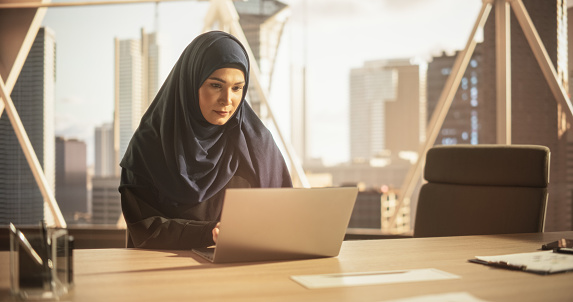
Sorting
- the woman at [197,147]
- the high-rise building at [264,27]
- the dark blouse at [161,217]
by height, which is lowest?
the dark blouse at [161,217]

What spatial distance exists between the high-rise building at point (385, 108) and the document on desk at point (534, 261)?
440cm

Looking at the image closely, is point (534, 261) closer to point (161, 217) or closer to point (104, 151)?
point (161, 217)

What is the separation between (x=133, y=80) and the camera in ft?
13.8

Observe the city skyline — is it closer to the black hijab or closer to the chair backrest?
the chair backrest

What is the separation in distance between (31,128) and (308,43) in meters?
2.65

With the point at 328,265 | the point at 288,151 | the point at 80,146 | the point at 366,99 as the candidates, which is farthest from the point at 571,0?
the point at 80,146

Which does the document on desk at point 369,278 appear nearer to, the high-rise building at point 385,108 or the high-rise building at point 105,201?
the high-rise building at point 105,201

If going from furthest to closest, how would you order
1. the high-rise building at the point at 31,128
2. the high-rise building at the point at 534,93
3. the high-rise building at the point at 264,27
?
the high-rise building at the point at 264,27 → the high-rise building at the point at 31,128 → the high-rise building at the point at 534,93

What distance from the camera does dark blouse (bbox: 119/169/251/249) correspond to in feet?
4.27

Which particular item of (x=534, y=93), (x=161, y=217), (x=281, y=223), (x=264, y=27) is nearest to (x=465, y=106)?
(x=534, y=93)

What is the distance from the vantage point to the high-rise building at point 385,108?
588 cm

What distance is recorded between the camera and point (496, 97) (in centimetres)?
354

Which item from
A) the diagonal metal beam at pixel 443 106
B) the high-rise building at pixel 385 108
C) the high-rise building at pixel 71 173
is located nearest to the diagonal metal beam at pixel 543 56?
the diagonal metal beam at pixel 443 106

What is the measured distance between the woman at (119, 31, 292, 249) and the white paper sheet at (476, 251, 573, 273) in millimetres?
756
